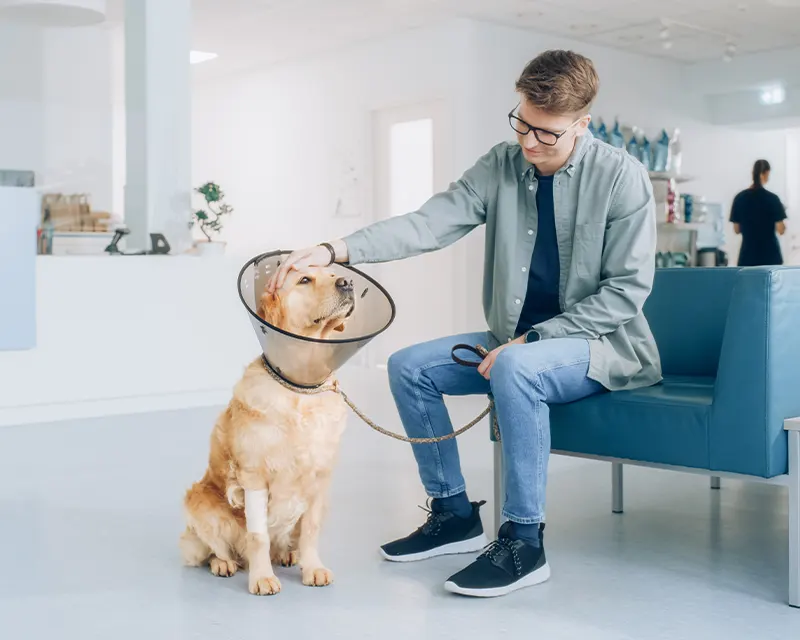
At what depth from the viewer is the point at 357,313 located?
6.63ft

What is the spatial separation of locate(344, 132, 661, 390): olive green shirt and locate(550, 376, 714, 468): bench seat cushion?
0.06 metres

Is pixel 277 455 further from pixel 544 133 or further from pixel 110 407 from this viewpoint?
pixel 110 407

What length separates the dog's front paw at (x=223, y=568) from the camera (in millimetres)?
2150

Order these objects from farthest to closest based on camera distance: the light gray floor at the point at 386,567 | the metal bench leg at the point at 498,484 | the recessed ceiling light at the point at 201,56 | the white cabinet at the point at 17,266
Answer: the recessed ceiling light at the point at 201,56
the white cabinet at the point at 17,266
the metal bench leg at the point at 498,484
the light gray floor at the point at 386,567

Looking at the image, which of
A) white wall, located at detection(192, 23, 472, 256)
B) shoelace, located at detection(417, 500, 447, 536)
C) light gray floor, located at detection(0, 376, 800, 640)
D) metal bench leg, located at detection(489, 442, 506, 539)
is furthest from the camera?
white wall, located at detection(192, 23, 472, 256)

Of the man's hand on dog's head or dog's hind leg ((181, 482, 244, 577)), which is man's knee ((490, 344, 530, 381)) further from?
dog's hind leg ((181, 482, 244, 577))

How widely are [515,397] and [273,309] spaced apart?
547mm

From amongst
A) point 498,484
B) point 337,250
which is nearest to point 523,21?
point 498,484

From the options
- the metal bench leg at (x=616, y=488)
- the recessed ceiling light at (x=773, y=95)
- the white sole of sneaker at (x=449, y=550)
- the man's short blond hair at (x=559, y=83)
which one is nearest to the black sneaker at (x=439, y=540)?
the white sole of sneaker at (x=449, y=550)

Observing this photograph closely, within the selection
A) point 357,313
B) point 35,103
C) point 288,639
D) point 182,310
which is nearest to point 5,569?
point 288,639

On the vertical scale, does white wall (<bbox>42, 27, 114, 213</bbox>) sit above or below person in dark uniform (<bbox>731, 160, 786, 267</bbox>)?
above

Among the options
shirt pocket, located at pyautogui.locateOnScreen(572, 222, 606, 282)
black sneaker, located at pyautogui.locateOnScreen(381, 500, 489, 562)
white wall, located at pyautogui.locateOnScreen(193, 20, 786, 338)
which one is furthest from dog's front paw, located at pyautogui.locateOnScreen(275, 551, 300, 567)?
white wall, located at pyautogui.locateOnScreen(193, 20, 786, 338)

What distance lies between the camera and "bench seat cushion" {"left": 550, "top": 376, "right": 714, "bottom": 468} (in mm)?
2076

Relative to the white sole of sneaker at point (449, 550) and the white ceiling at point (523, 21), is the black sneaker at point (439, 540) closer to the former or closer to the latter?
the white sole of sneaker at point (449, 550)
